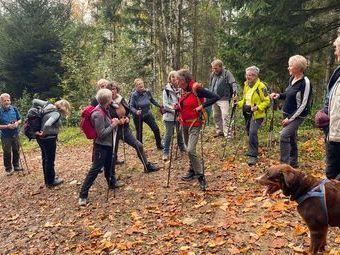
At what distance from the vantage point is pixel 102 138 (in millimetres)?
7227

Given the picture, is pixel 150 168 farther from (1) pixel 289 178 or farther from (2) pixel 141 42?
(2) pixel 141 42

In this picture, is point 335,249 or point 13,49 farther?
point 13,49

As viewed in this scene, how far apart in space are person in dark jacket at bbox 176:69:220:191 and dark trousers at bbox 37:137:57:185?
10.4ft

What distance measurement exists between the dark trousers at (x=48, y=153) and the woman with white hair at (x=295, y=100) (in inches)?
195

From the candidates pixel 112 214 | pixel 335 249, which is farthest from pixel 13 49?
pixel 335 249

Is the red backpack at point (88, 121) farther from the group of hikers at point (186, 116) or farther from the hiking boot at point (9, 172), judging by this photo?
the hiking boot at point (9, 172)

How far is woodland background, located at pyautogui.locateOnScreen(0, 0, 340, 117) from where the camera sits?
36.4ft

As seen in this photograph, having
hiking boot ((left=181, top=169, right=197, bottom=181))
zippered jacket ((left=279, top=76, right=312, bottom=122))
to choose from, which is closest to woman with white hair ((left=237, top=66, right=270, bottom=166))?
zippered jacket ((left=279, top=76, right=312, bottom=122))

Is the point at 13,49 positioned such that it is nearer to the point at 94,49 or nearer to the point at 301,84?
the point at 94,49

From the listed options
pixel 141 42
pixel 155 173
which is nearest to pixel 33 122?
pixel 155 173

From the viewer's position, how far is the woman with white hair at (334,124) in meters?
4.55

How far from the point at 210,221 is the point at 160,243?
919 millimetres

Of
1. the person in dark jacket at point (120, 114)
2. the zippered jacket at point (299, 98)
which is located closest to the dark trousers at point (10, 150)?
the person in dark jacket at point (120, 114)

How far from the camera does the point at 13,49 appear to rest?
21.1 metres
